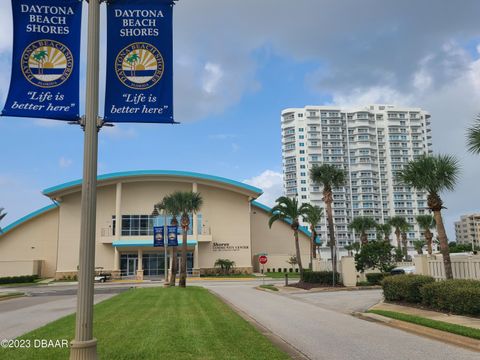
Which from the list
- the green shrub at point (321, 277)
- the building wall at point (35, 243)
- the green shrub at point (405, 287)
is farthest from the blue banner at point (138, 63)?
the building wall at point (35, 243)

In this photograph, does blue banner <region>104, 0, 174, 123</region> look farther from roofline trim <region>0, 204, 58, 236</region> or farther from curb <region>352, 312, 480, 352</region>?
roofline trim <region>0, 204, 58, 236</region>

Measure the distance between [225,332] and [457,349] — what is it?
549 cm

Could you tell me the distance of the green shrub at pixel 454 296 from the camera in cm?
1384

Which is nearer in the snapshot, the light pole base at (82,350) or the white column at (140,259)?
the light pole base at (82,350)

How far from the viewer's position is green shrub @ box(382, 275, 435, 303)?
17.8 metres

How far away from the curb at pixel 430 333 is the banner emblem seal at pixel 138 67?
28.8 ft

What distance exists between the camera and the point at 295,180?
480ft

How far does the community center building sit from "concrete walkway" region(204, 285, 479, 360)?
47.8 meters

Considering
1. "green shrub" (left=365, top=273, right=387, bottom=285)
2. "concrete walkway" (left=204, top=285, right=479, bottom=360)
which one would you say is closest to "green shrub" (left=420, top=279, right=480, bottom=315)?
"concrete walkway" (left=204, top=285, right=479, bottom=360)

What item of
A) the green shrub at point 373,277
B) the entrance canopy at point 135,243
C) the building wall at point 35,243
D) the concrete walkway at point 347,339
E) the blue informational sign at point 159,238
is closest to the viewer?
the concrete walkway at point 347,339

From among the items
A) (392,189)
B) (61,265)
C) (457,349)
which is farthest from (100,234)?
(392,189)

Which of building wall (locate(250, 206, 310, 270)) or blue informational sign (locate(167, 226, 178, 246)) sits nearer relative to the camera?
blue informational sign (locate(167, 226, 178, 246))

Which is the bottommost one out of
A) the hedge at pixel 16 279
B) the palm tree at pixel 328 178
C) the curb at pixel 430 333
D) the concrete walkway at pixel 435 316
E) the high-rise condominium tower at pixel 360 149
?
the hedge at pixel 16 279

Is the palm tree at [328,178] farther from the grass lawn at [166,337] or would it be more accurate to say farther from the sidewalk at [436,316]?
the grass lawn at [166,337]
